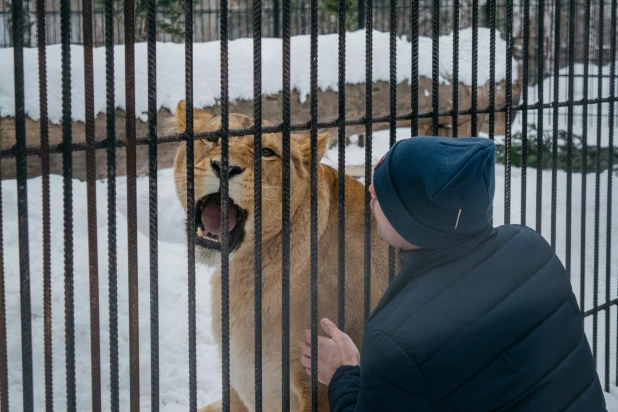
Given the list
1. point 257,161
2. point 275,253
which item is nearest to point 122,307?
point 275,253

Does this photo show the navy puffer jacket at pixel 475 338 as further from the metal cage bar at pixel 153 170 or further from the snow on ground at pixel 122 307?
the snow on ground at pixel 122 307

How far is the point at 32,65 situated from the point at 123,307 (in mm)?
2024

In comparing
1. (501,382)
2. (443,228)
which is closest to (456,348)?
(501,382)

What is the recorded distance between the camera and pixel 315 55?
7.93 ft

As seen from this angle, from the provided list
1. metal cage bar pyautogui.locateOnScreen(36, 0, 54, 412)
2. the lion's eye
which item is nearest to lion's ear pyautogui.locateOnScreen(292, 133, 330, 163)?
the lion's eye

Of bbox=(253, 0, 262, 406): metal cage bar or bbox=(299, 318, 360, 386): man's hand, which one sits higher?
bbox=(253, 0, 262, 406): metal cage bar

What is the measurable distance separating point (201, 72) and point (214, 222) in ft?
11.0

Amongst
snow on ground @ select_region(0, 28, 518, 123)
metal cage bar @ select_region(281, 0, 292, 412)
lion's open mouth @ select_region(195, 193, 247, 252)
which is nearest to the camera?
metal cage bar @ select_region(281, 0, 292, 412)

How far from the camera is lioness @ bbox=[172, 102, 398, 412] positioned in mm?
2916

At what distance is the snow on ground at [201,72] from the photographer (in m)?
5.16

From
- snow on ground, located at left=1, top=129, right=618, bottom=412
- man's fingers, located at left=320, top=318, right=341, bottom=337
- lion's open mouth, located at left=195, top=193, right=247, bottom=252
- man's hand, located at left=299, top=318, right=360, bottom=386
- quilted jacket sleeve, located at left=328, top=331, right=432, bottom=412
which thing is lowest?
snow on ground, located at left=1, top=129, right=618, bottom=412

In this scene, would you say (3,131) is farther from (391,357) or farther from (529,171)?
(529,171)

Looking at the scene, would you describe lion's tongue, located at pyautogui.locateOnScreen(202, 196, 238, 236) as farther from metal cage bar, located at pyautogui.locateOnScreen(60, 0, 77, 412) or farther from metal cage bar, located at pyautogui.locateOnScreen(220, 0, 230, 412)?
metal cage bar, located at pyautogui.locateOnScreen(60, 0, 77, 412)

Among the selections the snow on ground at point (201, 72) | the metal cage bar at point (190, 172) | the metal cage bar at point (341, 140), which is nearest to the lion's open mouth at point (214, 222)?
the metal cage bar at point (341, 140)
